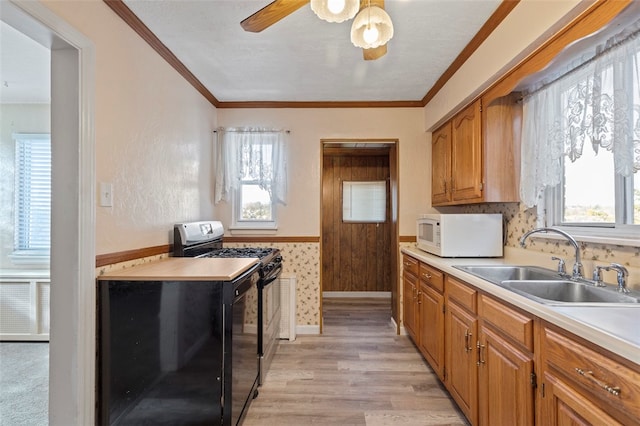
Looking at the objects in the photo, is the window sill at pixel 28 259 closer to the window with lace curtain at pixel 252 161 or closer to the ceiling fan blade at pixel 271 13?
the window with lace curtain at pixel 252 161

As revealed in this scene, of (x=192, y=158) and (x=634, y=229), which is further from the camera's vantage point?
(x=192, y=158)

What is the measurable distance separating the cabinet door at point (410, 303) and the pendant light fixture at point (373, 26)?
212cm

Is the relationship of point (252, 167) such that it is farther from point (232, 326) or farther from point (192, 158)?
point (232, 326)

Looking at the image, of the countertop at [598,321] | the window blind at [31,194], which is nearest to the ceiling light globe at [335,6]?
the countertop at [598,321]

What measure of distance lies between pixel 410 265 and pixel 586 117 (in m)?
1.85

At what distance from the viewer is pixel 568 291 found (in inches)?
65.1

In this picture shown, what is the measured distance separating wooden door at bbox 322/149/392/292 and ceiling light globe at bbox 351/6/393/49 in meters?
3.60

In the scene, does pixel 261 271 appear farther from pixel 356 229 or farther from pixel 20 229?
pixel 356 229

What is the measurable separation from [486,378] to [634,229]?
1039 millimetres

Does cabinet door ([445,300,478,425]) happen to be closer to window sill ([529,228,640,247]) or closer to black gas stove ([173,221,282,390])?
window sill ([529,228,640,247])

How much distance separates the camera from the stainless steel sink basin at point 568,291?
1454 mm

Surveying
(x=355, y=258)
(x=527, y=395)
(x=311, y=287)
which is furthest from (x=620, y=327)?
(x=355, y=258)

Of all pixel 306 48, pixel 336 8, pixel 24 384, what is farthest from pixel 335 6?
pixel 24 384

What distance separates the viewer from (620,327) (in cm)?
95
